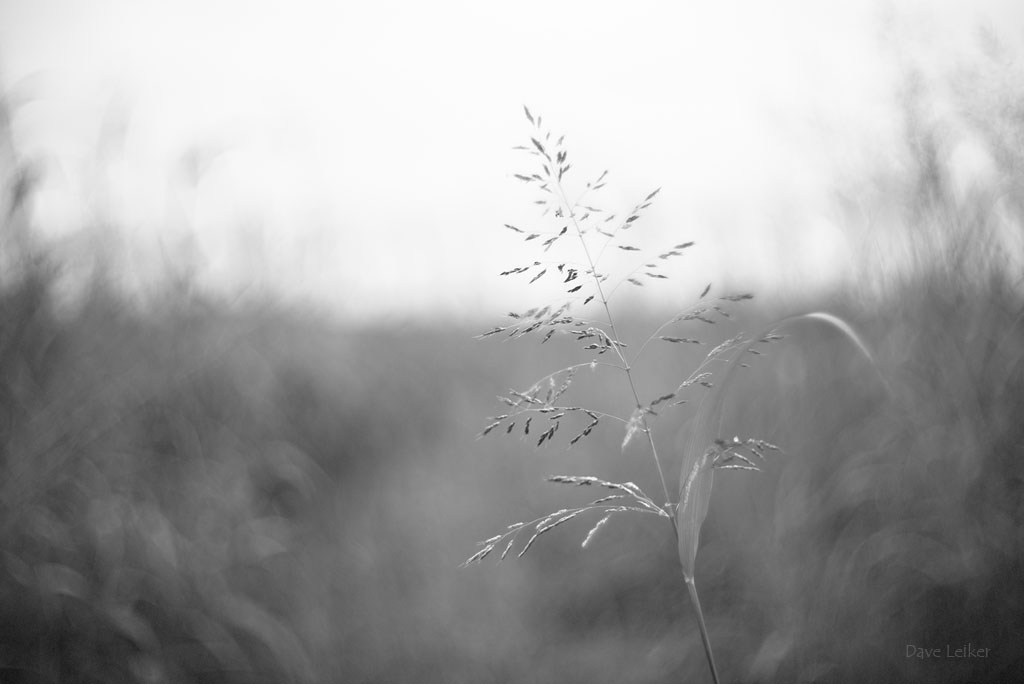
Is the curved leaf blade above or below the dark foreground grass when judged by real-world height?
above

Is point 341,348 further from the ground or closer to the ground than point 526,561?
further from the ground

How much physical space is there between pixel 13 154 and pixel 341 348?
2105 mm

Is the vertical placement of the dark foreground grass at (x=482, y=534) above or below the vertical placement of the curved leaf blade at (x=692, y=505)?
below

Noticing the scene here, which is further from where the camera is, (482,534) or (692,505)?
(482,534)

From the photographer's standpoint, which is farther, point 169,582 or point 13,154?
point 169,582

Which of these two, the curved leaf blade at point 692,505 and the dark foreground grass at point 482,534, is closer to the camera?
the curved leaf blade at point 692,505

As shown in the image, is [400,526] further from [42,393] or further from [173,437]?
[42,393]

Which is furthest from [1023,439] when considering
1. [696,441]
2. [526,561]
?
[526,561]

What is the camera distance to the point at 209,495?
2.12 meters

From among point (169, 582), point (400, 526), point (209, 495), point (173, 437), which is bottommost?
point (400, 526)

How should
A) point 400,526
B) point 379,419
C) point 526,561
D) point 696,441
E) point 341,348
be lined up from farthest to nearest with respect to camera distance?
1. point 341,348
2. point 379,419
3. point 400,526
4. point 526,561
5. point 696,441

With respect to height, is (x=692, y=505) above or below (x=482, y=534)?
above

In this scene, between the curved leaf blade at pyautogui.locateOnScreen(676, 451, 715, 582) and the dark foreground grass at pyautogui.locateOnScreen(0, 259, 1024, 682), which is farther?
the dark foreground grass at pyautogui.locateOnScreen(0, 259, 1024, 682)

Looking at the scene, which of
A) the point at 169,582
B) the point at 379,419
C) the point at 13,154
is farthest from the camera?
the point at 379,419
